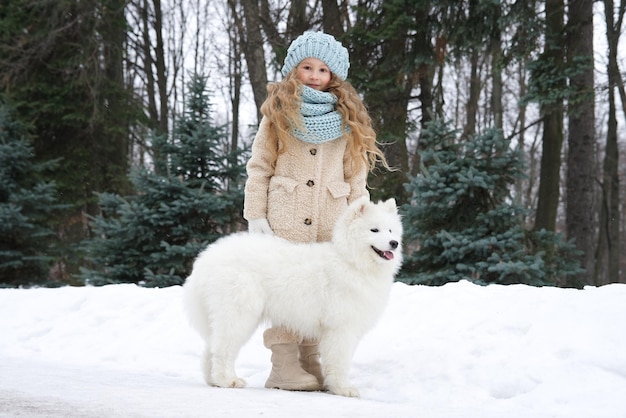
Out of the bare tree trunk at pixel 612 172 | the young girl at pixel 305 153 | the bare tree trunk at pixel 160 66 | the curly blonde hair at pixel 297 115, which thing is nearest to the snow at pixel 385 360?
the young girl at pixel 305 153

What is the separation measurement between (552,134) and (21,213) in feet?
35.8

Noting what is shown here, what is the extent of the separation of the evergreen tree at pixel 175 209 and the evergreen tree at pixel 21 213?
7.81 feet

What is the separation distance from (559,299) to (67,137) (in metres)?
13.3

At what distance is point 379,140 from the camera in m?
11.9

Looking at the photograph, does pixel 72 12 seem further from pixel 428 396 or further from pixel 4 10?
pixel 428 396

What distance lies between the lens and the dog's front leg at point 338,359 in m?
3.80

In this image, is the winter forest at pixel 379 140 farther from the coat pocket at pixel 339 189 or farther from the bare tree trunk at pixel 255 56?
the coat pocket at pixel 339 189

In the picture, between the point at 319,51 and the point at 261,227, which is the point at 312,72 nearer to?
the point at 319,51

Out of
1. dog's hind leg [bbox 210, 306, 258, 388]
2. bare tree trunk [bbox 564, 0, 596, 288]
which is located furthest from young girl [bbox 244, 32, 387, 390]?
bare tree trunk [bbox 564, 0, 596, 288]

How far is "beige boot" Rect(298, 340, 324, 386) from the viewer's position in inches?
171

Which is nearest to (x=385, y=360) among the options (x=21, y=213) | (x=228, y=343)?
(x=228, y=343)

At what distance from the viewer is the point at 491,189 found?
8.77m

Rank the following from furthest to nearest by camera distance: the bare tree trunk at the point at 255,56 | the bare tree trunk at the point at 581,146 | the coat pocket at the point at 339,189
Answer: the bare tree trunk at the point at 255,56, the bare tree trunk at the point at 581,146, the coat pocket at the point at 339,189

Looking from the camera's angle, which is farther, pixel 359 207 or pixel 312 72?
pixel 312 72
